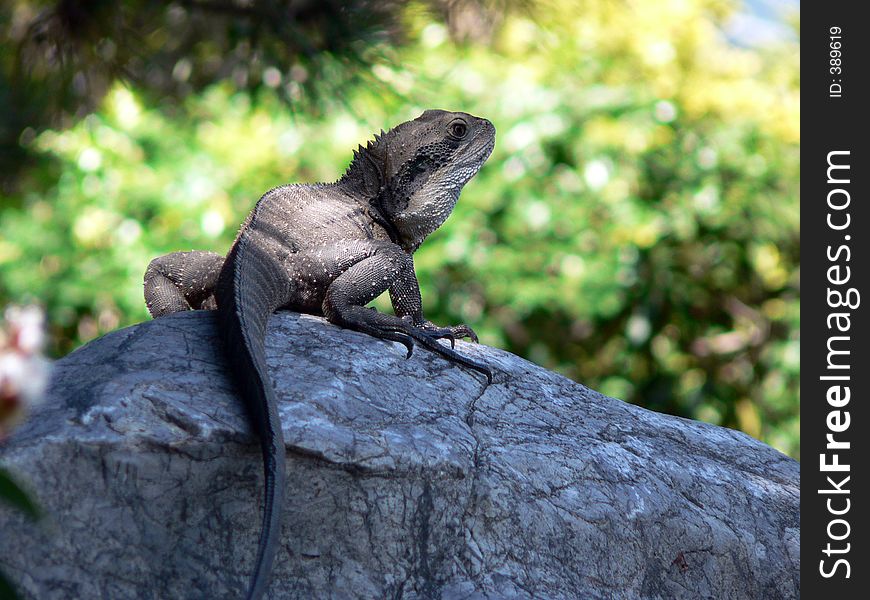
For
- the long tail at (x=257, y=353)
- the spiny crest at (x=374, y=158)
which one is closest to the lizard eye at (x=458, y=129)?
the spiny crest at (x=374, y=158)

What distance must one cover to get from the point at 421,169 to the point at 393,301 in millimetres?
667

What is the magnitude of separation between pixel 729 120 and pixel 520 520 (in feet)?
14.7

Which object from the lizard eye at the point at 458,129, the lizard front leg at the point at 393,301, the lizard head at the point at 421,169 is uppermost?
the lizard eye at the point at 458,129

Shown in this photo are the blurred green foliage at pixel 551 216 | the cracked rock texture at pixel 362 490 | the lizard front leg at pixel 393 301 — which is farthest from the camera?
the blurred green foliage at pixel 551 216

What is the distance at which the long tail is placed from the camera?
8.22 feet

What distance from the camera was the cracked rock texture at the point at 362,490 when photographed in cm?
261

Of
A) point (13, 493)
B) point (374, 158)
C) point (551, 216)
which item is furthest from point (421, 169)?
point (13, 493)

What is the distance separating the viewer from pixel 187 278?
396cm

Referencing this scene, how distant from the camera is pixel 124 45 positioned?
4762mm

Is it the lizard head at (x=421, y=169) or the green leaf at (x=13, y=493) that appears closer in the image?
the green leaf at (x=13, y=493)

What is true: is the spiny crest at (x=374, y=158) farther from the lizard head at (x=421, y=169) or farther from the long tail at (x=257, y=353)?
the long tail at (x=257, y=353)

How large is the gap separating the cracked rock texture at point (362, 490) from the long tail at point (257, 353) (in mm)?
71

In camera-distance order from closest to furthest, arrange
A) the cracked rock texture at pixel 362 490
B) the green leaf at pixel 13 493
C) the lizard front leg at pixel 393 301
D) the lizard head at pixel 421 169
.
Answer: the green leaf at pixel 13 493, the cracked rock texture at pixel 362 490, the lizard front leg at pixel 393 301, the lizard head at pixel 421 169

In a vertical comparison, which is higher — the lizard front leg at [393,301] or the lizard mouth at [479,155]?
the lizard mouth at [479,155]
